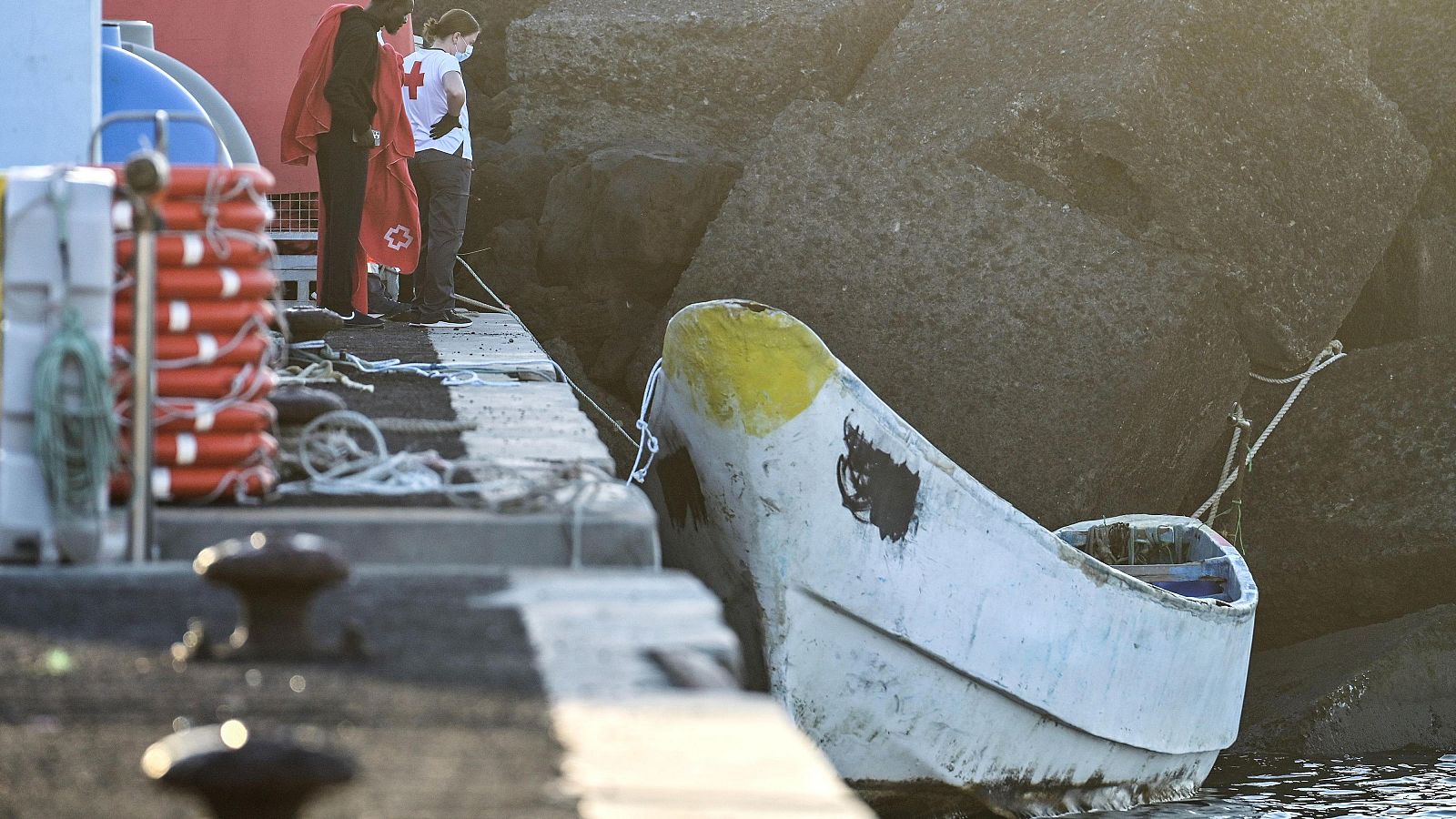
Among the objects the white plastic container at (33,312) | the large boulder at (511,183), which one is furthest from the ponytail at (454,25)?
the white plastic container at (33,312)

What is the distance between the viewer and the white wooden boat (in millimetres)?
5449

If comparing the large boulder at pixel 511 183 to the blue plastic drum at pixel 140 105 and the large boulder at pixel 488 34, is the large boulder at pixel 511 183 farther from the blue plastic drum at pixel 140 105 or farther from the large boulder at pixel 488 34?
the blue plastic drum at pixel 140 105

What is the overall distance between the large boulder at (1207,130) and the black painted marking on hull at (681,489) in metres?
3.23

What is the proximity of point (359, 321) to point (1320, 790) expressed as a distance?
4.57 meters

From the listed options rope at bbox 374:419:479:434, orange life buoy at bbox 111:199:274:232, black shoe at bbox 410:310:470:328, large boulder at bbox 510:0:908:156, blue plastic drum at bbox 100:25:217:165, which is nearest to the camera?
orange life buoy at bbox 111:199:274:232

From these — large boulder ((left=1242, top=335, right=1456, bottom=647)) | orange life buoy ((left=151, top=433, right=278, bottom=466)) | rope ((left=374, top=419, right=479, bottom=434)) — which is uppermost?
orange life buoy ((left=151, top=433, right=278, bottom=466))

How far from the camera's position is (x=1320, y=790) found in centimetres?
693

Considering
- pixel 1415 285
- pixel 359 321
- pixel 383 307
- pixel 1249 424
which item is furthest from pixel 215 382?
pixel 1415 285

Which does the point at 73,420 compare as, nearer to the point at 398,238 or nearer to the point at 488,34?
the point at 398,238

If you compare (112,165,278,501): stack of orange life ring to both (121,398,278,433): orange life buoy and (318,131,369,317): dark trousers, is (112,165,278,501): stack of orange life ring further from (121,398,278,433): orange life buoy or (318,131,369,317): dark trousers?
(318,131,369,317): dark trousers

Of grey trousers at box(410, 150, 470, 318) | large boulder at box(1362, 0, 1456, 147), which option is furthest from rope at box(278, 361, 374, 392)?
large boulder at box(1362, 0, 1456, 147)

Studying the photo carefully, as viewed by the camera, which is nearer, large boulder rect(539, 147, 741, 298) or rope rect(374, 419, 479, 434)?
rope rect(374, 419, 479, 434)

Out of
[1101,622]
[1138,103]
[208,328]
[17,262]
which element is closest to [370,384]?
[208,328]

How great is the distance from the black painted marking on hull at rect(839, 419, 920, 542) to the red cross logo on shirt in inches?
124
